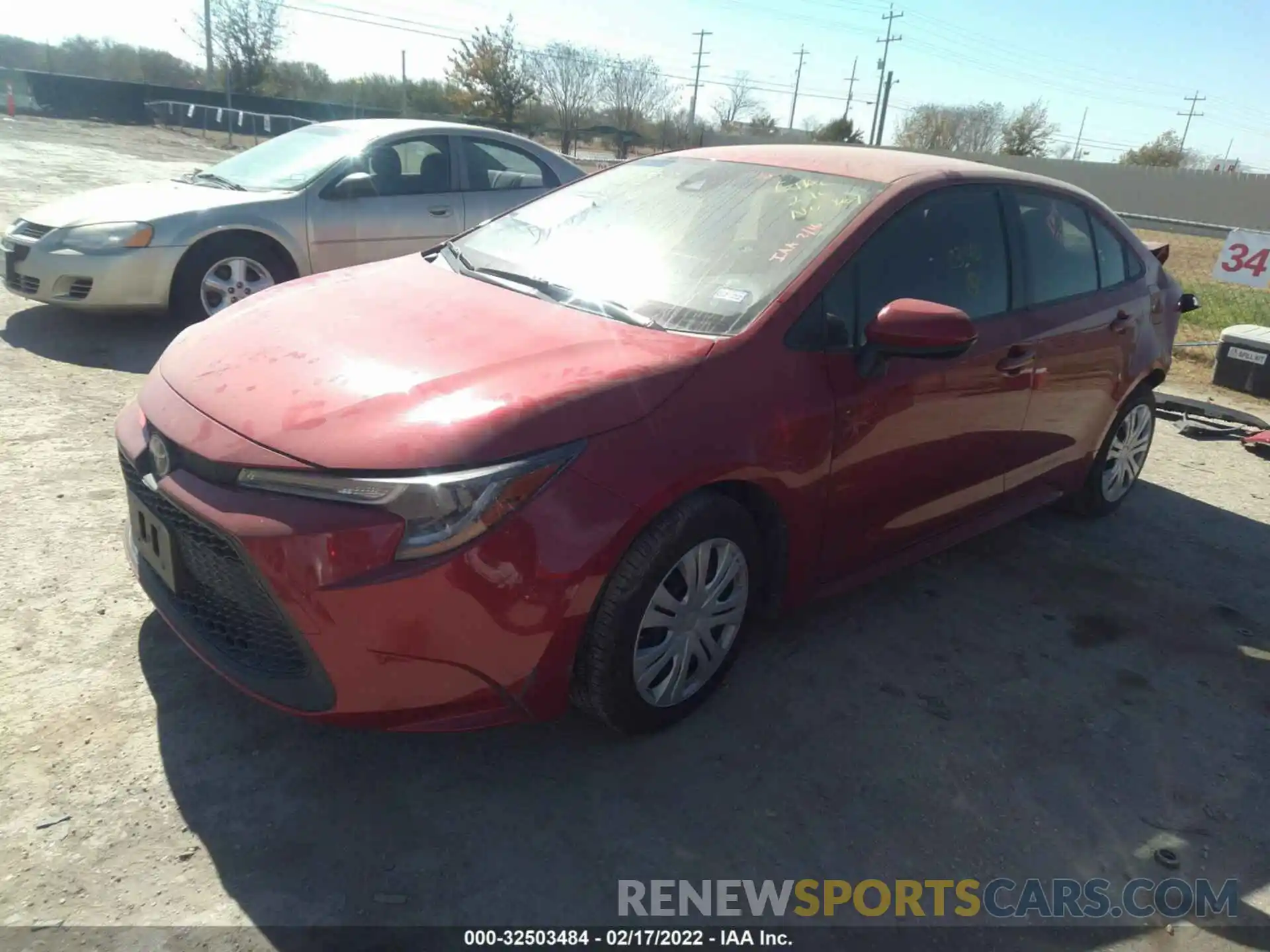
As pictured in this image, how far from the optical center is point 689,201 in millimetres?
3422

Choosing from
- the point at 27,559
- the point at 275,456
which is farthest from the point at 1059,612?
the point at 27,559

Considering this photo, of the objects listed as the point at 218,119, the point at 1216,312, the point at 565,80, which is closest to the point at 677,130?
the point at 565,80

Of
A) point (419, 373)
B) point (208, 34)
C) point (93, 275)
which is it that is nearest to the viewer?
point (419, 373)

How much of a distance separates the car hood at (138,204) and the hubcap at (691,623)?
4.95 metres

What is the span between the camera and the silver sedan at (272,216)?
19.4ft

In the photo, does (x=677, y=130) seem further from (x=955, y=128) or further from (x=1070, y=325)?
(x=1070, y=325)

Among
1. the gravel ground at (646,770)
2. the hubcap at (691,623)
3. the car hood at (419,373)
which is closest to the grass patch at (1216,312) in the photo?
the gravel ground at (646,770)

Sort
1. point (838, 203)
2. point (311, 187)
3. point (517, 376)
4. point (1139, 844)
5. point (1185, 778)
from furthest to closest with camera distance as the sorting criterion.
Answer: point (311, 187) < point (838, 203) < point (1185, 778) < point (1139, 844) < point (517, 376)

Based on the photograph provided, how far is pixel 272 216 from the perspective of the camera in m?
6.23

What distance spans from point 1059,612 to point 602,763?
223 centimetres

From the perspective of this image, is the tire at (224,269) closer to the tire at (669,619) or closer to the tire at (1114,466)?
the tire at (669,619)

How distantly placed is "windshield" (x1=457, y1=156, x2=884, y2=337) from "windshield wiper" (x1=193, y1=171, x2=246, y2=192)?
3660 millimetres

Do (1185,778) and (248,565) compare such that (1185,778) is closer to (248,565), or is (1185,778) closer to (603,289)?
(603,289)

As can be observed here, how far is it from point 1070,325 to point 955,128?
226ft
